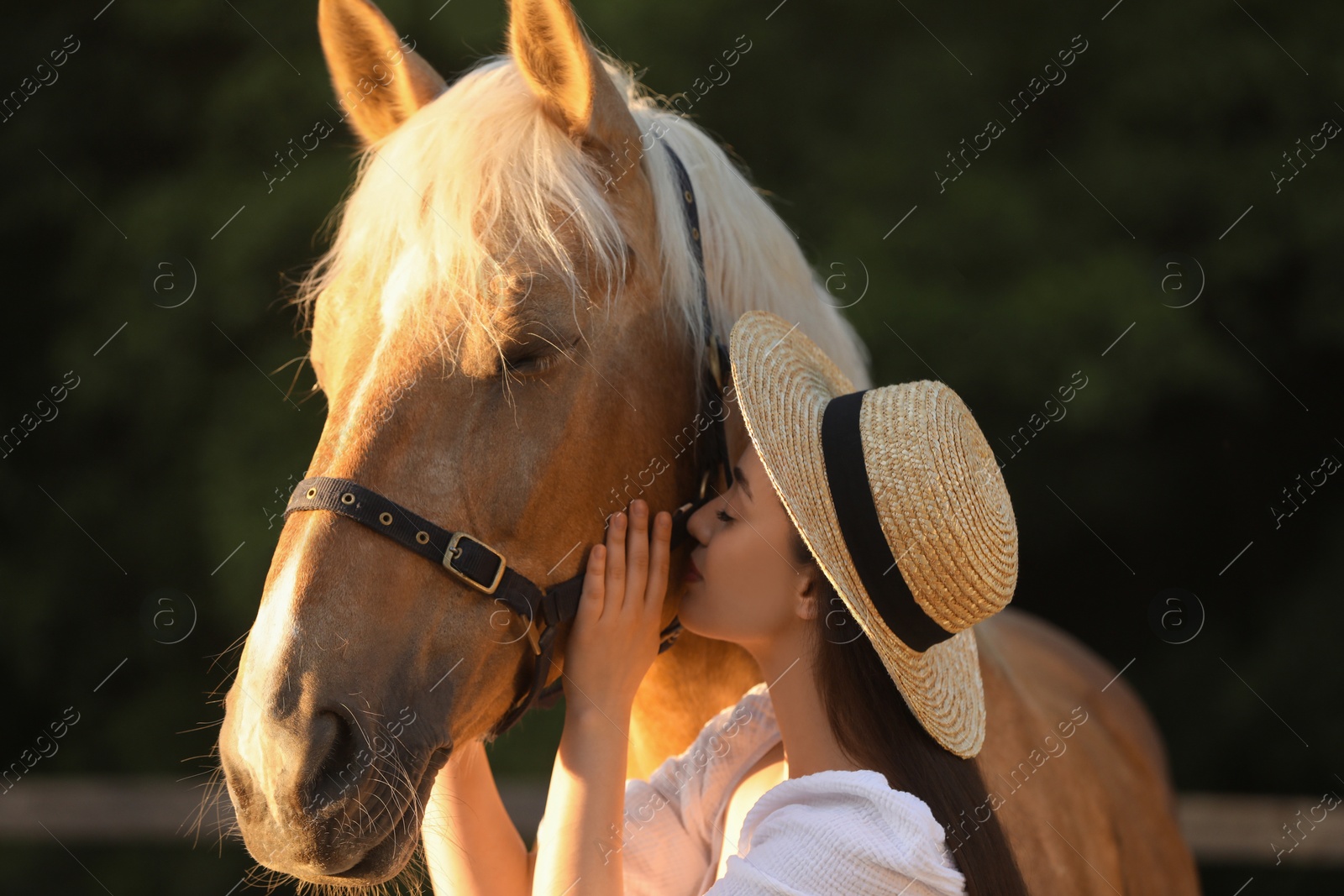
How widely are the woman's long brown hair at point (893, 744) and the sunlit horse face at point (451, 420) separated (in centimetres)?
28

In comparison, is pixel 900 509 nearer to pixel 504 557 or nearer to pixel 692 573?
pixel 692 573

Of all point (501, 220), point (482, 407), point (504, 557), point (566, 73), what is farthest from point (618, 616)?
point (566, 73)

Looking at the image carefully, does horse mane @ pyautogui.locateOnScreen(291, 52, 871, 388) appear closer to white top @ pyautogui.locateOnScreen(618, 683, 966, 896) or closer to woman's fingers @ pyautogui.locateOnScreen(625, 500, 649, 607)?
woman's fingers @ pyautogui.locateOnScreen(625, 500, 649, 607)

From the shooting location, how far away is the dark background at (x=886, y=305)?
13.1 feet

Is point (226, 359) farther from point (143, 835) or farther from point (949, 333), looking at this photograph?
point (949, 333)

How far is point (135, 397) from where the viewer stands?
14.3 ft

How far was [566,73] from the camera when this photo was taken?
4.17 feet

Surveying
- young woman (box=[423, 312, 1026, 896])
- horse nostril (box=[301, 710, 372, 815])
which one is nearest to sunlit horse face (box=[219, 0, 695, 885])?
horse nostril (box=[301, 710, 372, 815])

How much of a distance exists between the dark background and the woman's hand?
2.80m

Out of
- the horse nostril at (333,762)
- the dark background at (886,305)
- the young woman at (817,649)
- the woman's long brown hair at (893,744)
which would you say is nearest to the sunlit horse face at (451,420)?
the horse nostril at (333,762)

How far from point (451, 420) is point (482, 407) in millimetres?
37

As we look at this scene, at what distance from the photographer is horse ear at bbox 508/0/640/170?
48.4 inches

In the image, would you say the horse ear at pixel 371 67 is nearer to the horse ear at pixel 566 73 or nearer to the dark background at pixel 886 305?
the horse ear at pixel 566 73

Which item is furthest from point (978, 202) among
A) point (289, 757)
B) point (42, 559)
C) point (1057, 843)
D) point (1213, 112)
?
point (42, 559)
